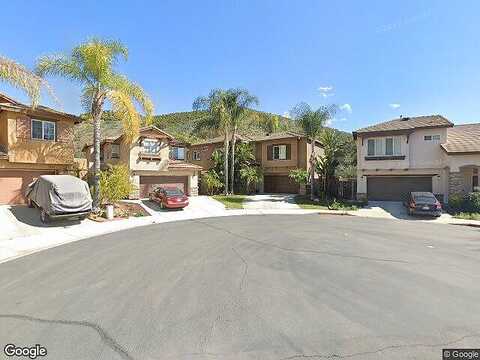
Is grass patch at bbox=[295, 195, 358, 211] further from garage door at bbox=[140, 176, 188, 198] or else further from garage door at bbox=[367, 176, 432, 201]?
garage door at bbox=[140, 176, 188, 198]

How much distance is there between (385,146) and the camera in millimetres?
28422

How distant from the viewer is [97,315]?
18.7ft

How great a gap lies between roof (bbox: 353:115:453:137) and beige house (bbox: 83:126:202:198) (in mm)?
17294

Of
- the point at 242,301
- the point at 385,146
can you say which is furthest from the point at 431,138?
the point at 242,301

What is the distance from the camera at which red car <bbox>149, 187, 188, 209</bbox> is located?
23312 millimetres

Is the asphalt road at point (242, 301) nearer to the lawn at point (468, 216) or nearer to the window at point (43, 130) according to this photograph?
the lawn at point (468, 216)

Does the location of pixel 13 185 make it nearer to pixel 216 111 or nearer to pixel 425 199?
pixel 216 111

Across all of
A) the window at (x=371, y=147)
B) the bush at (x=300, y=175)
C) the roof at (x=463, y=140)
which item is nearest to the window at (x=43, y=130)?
the bush at (x=300, y=175)

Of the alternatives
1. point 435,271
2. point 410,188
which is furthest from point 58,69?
point 410,188

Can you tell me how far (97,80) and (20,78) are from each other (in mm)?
7033

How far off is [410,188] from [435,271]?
22.0m

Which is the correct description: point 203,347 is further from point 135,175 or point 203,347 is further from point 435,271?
point 135,175

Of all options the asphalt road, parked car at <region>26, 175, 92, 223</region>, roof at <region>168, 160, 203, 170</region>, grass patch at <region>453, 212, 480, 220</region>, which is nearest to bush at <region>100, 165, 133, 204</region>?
parked car at <region>26, 175, 92, 223</region>

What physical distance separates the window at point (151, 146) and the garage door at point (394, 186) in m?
20.4
